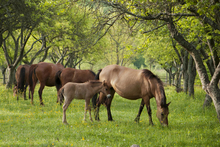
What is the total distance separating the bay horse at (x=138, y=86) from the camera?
8070mm

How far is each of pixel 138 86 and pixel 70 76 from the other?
240 inches

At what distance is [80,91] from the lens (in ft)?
28.9

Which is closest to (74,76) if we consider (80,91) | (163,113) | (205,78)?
(80,91)

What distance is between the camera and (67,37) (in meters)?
24.5

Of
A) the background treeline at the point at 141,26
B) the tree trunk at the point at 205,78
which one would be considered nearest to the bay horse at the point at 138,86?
the background treeline at the point at 141,26

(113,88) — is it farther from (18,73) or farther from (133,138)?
(18,73)

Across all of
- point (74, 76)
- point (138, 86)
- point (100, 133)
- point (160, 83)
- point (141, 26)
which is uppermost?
point (141, 26)

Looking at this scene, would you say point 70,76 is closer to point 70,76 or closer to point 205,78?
point 70,76

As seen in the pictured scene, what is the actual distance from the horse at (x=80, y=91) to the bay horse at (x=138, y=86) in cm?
64

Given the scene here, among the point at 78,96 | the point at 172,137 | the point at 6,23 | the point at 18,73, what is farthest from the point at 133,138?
the point at 6,23

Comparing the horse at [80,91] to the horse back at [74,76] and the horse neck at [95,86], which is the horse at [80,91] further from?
the horse back at [74,76]

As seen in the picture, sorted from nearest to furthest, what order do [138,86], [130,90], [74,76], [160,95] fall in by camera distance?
[160,95]
[138,86]
[130,90]
[74,76]

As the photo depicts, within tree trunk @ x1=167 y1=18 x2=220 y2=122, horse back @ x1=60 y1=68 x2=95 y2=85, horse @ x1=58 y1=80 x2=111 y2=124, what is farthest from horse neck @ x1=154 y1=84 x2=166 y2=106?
horse back @ x1=60 y1=68 x2=95 y2=85

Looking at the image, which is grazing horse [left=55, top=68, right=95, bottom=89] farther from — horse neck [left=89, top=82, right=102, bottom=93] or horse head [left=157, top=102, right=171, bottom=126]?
horse head [left=157, top=102, right=171, bottom=126]
